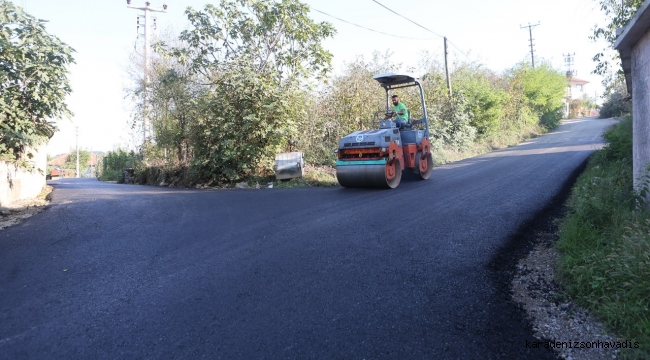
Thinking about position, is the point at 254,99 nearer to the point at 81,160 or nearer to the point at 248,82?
the point at 248,82

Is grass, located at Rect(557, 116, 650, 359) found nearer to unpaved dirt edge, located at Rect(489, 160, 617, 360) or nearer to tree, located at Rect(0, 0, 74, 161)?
unpaved dirt edge, located at Rect(489, 160, 617, 360)

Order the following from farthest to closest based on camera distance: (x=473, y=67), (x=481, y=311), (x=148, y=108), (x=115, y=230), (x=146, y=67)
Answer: (x=473, y=67) < (x=146, y=67) < (x=148, y=108) < (x=115, y=230) < (x=481, y=311)

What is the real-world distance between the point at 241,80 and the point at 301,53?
9.76 feet

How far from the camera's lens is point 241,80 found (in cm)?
1324

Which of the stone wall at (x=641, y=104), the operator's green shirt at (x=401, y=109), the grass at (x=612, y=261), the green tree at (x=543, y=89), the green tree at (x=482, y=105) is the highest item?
the green tree at (x=543, y=89)

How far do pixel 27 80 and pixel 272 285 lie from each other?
8.85 meters

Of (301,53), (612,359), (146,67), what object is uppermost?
(146,67)

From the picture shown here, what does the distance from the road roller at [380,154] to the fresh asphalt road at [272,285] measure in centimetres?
209

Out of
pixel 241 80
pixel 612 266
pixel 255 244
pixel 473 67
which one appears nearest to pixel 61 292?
A: pixel 255 244

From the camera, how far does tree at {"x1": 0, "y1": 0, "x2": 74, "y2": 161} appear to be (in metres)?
8.84

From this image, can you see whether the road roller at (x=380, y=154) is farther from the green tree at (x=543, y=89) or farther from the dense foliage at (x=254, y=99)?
the green tree at (x=543, y=89)

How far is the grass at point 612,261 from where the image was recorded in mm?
2816

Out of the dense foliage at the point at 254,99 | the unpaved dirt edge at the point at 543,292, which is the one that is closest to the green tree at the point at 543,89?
the dense foliage at the point at 254,99

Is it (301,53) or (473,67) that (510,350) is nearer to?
(301,53)
